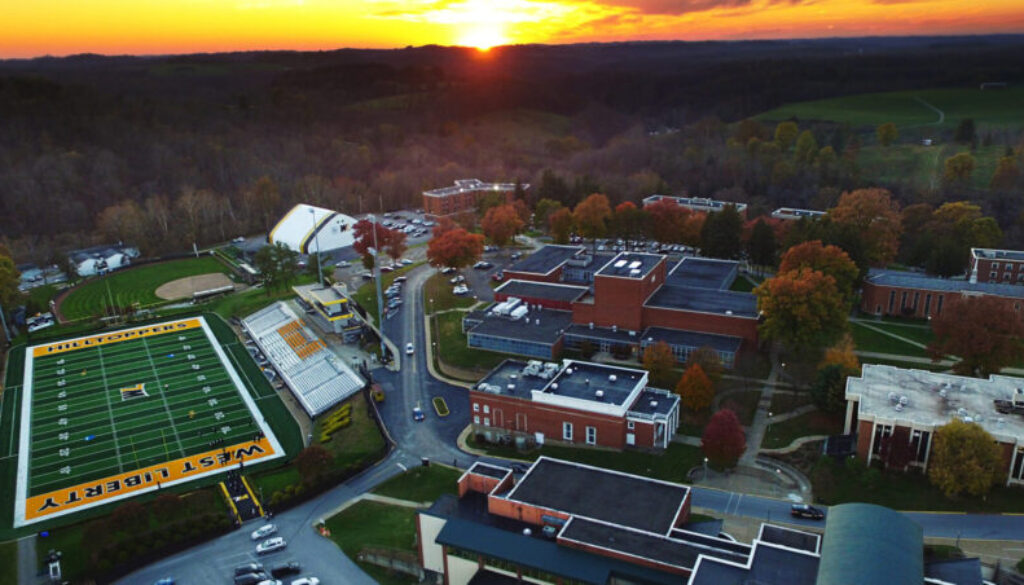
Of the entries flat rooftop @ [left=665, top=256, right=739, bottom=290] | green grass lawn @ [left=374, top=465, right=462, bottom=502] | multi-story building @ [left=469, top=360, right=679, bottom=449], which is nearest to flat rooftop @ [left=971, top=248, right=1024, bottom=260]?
flat rooftop @ [left=665, top=256, right=739, bottom=290]

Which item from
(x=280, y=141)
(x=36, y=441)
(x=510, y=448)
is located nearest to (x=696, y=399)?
(x=510, y=448)

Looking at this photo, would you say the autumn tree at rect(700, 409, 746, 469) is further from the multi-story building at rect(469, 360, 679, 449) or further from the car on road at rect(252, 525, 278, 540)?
the car on road at rect(252, 525, 278, 540)

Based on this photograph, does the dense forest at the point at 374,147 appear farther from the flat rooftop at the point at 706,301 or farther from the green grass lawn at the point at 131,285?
the flat rooftop at the point at 706,301

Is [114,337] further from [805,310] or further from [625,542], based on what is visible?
[805,310]

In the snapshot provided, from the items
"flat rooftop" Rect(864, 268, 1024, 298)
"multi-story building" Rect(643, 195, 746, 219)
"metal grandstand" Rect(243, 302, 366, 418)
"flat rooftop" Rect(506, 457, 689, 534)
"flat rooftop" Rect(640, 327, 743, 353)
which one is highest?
"multi-story building" Rect(643, 195, 746, 219)

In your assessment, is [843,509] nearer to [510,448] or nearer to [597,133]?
[510,448]

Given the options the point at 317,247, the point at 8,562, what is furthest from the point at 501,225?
the point at 8,562
